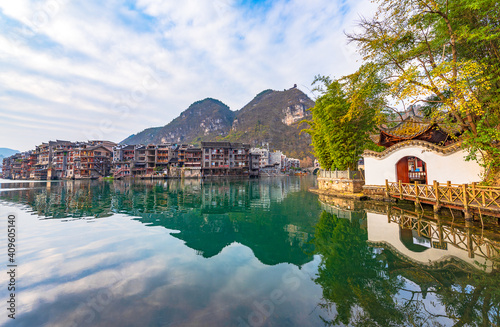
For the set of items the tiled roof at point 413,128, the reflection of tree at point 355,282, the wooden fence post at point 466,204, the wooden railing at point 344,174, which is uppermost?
the tiled roof at point 413,128

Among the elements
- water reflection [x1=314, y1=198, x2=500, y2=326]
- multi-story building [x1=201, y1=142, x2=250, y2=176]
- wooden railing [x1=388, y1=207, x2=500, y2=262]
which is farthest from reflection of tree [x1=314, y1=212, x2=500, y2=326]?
multi-story building [x1=201, y1=142, x2=250, y2=176]

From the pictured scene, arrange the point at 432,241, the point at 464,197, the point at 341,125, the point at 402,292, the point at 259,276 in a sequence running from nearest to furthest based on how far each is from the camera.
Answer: the point at 402,292 < the point at 259,276 < the point at 432,241 < the point at 464,197 < the point at 341,125

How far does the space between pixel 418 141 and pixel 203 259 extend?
20857mm

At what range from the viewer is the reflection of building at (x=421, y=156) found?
597 inches

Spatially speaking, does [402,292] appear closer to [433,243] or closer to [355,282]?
[355,282]

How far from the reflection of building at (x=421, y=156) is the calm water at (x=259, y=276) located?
6.14 m

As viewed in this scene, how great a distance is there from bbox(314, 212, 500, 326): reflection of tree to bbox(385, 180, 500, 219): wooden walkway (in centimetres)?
653

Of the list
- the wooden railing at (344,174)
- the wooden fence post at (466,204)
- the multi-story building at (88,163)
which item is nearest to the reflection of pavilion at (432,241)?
the wooden fence post at (466,204)

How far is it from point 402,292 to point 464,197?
10266mm

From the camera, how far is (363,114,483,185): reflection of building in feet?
49.8

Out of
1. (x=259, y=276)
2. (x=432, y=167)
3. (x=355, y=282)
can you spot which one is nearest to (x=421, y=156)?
(x=432, y=167)

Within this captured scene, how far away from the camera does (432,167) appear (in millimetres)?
16859

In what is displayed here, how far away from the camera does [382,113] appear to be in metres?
17.2

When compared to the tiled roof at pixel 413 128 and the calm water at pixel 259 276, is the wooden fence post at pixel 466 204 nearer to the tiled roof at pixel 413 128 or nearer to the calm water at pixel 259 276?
the calm water at pixel 259 276
